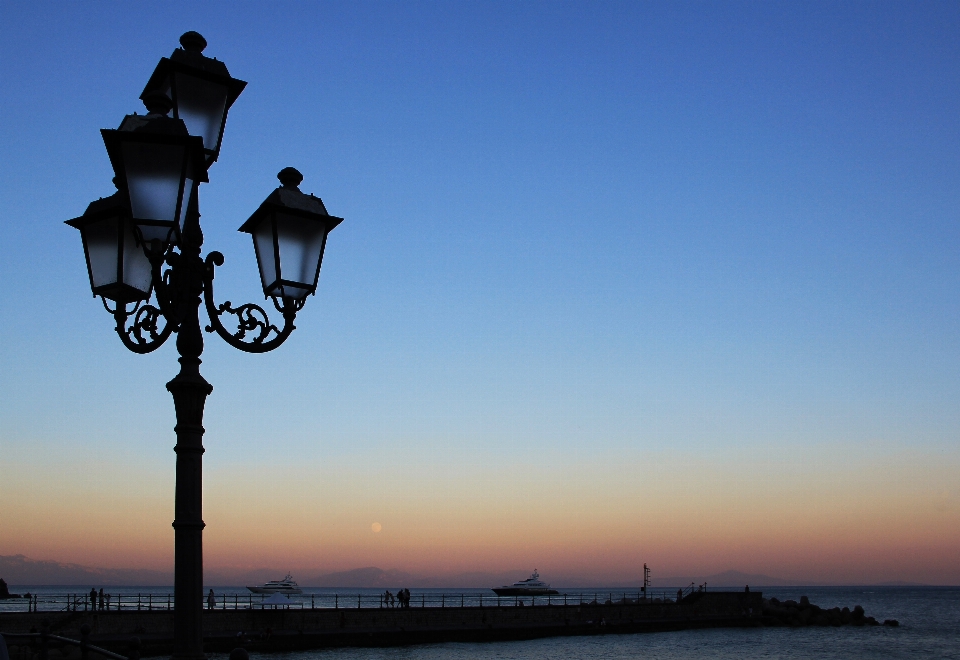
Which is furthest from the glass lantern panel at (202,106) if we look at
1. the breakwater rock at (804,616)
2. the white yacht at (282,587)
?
the white yacht at (282,587)

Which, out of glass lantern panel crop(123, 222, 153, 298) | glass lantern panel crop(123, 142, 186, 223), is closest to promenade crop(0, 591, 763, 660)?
glass lantern panel crop(123, 222, 153, 298)

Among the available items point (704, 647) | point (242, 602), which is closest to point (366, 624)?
point (704, 647)

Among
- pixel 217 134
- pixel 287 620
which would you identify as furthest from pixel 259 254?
pixel 287 620

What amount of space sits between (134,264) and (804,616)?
84.6 m

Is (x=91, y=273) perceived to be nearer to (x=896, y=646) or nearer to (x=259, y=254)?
(x=259, y=254)

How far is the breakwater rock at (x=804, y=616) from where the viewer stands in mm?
78375

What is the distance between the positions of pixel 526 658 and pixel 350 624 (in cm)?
963

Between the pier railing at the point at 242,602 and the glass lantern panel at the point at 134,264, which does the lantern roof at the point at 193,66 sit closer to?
the glass lantern panel at the point at 134,264

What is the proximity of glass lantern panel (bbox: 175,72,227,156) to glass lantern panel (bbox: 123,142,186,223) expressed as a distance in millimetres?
1029

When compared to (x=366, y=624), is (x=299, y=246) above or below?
above

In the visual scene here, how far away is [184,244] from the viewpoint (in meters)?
6.39

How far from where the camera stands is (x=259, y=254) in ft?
21.6

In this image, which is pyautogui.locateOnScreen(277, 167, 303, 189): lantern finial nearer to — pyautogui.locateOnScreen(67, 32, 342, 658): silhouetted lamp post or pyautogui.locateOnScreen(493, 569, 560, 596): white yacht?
pyautogui.locateOnScreen(67, 32, 342, 658): silhouetted lamp post

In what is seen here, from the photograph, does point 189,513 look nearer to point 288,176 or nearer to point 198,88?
point 288,176
